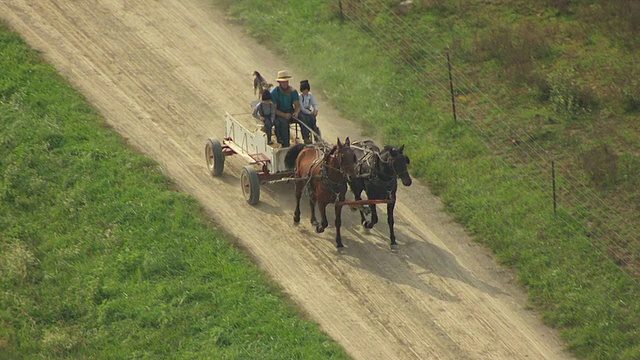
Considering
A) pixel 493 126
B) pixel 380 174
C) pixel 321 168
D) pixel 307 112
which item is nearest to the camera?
pixel 380 174

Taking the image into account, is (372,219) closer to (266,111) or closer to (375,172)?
(375,172)

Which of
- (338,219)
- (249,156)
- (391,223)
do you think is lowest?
(391,223)

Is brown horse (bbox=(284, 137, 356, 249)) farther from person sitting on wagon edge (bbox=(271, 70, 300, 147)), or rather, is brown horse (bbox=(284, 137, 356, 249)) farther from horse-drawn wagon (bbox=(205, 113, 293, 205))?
person sitting on wagon edge (bbox=(271, 70, 300, 147))

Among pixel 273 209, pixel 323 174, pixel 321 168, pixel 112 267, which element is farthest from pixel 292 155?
pixel 112 267

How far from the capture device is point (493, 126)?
965 inches

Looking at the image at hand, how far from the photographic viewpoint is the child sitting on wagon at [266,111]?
2186 cm

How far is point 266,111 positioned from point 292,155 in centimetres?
99

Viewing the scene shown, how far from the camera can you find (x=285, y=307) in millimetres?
18953

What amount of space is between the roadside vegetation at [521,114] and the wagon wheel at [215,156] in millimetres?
3854

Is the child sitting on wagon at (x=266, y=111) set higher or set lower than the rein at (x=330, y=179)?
higher

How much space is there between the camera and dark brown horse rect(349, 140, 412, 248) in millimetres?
19344

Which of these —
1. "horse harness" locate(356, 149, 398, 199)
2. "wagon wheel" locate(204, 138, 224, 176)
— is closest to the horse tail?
"wagon wheel" locate(204, 138, 224, 176)

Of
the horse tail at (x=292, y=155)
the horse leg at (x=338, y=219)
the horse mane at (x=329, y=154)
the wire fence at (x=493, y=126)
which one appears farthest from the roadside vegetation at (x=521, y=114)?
the horse mane at (x=329, y=154)

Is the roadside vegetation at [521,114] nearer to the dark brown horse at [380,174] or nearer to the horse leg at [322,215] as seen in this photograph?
Answer: the dark brown horse at [380,174]
